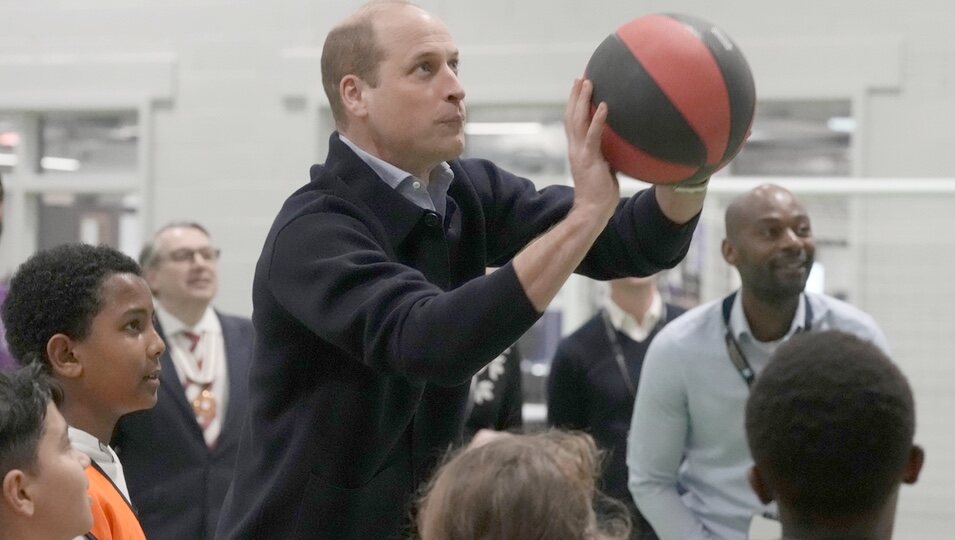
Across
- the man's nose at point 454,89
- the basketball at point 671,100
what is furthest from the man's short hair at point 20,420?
the basketball at point 671,100

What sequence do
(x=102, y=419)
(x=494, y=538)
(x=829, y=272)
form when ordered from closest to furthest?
(x=494, y=538), (x=102, y=419), (x=829, y=272)

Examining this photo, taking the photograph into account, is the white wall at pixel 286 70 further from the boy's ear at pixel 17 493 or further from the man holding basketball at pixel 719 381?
the boy's ear at pixel 17 493

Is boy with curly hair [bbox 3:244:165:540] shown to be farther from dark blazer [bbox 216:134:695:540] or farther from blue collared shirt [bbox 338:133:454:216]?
blue collared shirt [bbox 338:133:454:216]

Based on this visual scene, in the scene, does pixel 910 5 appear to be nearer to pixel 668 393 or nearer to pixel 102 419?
pixel 668 393

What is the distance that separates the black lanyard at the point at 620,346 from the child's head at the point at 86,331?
2580mm

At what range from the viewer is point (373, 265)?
236cm

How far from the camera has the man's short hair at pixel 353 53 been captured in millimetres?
2633

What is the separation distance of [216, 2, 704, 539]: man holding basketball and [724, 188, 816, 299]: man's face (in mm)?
1609

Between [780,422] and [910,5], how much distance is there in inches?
223

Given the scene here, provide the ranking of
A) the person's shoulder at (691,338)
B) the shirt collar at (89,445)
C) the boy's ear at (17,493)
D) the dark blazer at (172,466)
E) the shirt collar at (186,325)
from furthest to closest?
the shirt collar at (186,325), the dark blazer at (172,466), the person's shoulder at (691,338), the shirt collar at (89,445), the boy's ear at (17,493)

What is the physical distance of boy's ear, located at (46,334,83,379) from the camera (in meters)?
2.90

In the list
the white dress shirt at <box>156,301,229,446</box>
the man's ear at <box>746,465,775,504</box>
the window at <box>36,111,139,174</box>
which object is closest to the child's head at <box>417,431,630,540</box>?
the man's ear at <box>746,465,775,504</box>

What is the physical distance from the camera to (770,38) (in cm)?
703

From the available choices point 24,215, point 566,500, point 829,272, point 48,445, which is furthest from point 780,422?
point 24,215
